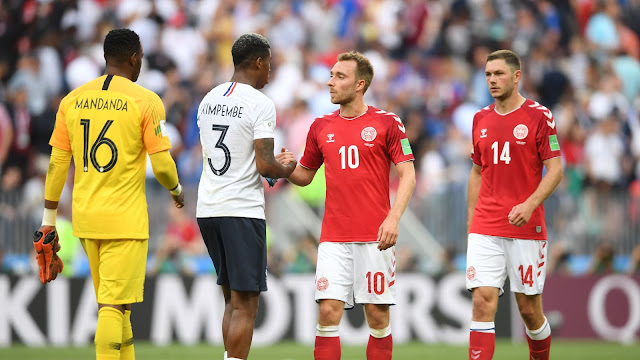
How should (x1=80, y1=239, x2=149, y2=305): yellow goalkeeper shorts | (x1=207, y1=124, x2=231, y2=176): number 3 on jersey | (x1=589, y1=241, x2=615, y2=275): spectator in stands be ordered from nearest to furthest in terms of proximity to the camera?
1. (x1=80, y1=239, x2=149, y2=305): yellow goalkeeper shorts
2. (x1=207, y1=124, x2=231, y2=176): number 3 on jersey
3. (x1=589, y1=241, x2=615, y2=275): spectator in stands

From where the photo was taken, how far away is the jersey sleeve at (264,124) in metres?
8.70

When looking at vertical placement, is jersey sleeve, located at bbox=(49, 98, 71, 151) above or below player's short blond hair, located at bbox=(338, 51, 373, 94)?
below

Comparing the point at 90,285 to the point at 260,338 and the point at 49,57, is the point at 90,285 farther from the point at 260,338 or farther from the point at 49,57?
the point at 49,57

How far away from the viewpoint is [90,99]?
28.2ft

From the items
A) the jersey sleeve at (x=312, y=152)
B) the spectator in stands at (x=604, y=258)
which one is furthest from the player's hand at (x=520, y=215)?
the spectator in stands at (x=604, y=258)

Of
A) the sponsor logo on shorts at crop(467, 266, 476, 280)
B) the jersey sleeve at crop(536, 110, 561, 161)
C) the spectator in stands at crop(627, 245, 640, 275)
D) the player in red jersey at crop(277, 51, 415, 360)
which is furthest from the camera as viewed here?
the spectator in stands at crop(627, 245, 640, 275)

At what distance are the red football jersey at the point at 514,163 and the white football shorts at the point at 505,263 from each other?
8 cm

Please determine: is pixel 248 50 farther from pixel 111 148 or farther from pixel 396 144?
pixel 396 144

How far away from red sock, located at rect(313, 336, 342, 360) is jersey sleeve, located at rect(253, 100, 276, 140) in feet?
5.88

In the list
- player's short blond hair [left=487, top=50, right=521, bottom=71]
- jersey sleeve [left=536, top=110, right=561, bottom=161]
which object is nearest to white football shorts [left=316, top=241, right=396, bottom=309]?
jersey sleeve [left=536, top=110, right=561, bottom=161]

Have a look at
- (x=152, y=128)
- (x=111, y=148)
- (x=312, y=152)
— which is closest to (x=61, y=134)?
(x=111, y=148)

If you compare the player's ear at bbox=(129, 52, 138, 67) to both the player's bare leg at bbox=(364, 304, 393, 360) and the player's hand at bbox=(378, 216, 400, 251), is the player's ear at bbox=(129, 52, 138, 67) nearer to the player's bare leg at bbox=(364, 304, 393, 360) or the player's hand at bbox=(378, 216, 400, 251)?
the player's hand at bbox=(378, 216, 400, 251)

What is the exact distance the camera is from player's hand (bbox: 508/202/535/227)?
9297 mm

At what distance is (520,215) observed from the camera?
30.5ft
